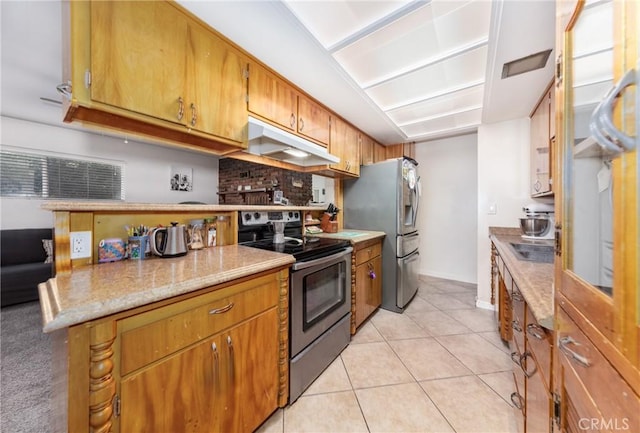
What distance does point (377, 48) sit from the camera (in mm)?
1585

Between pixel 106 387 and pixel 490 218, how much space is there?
3370 mm

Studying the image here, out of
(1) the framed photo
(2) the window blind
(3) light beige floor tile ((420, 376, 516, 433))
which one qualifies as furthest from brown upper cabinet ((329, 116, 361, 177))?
(2) the window blind

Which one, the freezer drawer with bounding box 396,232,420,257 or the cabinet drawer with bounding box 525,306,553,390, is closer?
the cabinet drawer with bounding box 525,306,553,390

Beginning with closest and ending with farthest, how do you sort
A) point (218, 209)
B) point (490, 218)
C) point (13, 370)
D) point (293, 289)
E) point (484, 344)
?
point (293, 289)
point (218, 209)
point (13, 370)
point (484, 344)
point (490, 218)

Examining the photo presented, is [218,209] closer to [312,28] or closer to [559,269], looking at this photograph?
[312,28]

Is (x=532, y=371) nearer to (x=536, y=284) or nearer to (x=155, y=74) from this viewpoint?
(x=536, y=284)

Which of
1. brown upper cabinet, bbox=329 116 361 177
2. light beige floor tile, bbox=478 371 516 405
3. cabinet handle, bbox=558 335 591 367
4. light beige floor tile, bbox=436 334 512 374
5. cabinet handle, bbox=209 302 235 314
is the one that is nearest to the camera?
cabinet handle, bbox=558 335 591 367

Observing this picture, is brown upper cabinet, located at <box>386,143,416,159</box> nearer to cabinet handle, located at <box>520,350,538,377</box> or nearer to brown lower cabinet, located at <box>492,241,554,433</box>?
brown lower cabinet, located at <box>492,241,554,433</box>

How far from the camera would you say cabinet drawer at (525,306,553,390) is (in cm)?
72

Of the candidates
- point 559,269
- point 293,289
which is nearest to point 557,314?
point 559,269

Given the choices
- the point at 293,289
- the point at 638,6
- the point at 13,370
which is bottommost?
the point at 13,370

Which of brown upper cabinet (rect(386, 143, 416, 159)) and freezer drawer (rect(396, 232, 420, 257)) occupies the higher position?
brown upper cabinet (rect(386, 143, 416, 159))

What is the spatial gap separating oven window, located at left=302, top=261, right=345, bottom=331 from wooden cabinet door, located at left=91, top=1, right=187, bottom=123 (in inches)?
49.5

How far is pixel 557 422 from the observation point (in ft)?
2.15
